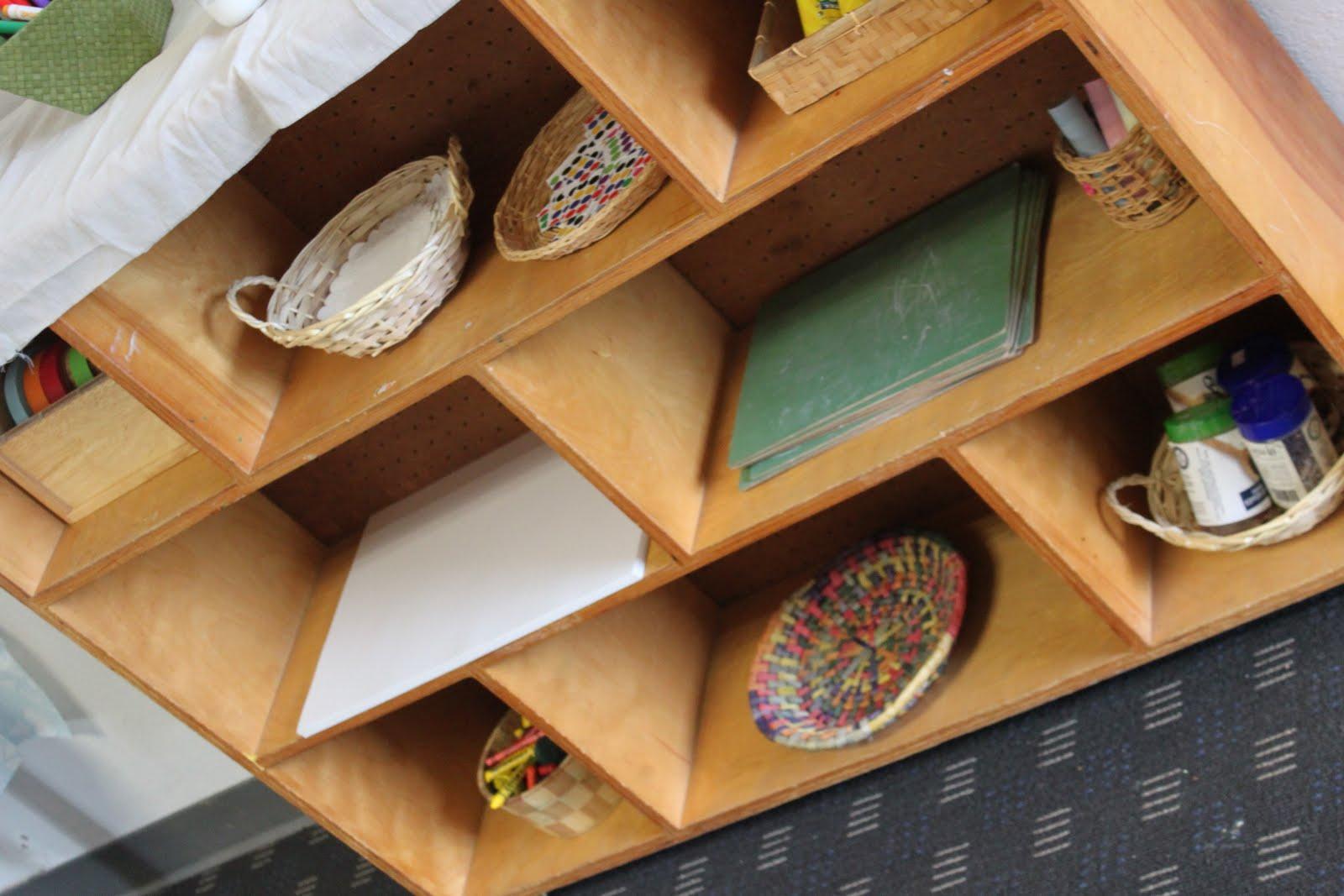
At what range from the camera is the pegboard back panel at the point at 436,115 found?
1.75 m

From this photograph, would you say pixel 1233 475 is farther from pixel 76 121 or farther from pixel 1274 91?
pixel 76 121

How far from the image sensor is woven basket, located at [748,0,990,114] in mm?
1339

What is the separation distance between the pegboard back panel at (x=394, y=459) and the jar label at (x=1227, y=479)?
847 mm

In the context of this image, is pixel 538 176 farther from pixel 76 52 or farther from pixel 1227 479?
pixel 1227 479

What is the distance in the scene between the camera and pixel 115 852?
2.75 m

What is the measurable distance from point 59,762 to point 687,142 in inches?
70.9

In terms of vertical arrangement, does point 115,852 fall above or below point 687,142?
below

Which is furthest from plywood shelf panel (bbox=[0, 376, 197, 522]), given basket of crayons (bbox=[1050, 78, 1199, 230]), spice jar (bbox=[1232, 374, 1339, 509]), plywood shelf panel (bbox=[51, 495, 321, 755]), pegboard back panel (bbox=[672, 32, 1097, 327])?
spice jar (bbox=[1232, 374, 1339, 509])

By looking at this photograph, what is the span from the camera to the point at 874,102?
1343 mm

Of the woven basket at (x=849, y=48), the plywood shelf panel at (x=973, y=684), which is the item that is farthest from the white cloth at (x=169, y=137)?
the plywood shelf panel at (x=973, y=684)

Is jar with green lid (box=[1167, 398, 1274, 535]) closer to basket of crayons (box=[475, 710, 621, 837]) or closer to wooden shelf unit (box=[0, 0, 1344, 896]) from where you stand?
wooden shelf unit (box=[0, 0, 1344, 896])

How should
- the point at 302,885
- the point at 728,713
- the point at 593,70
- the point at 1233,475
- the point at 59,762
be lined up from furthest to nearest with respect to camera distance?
the point at 59,762
the point at 302,885
the point at 728,713
the point at 1233,475
the point at 593,70

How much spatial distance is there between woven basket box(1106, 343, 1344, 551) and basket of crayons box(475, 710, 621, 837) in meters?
0.76

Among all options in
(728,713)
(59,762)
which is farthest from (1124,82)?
(59,762)
